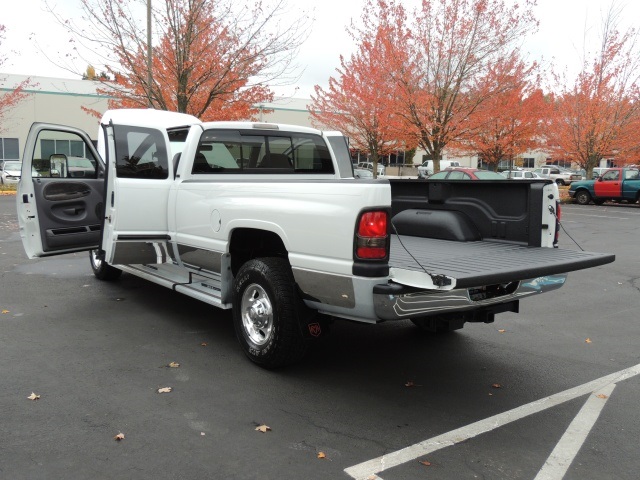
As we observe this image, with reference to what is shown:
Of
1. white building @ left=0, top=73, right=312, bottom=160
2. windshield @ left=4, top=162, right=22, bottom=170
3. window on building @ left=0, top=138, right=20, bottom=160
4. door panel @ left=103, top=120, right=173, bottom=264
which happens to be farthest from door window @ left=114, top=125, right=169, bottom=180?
window on building @ left=0, top=138, right=20, bottom=160

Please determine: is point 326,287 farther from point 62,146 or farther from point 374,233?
point 62,146

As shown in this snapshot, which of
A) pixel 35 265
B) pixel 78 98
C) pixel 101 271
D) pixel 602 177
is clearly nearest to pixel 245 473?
pixel 101 271

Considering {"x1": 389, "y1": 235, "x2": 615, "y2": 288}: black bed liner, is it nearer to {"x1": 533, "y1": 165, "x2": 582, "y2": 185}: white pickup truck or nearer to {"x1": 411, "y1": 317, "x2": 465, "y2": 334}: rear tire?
{"x1": 411, "y1": 317, "x2": 465, "y2": 334}: rear tire

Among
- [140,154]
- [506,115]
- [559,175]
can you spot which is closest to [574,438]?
[140,154]

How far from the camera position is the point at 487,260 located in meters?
4.17

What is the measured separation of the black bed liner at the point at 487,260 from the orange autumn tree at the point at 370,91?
17.6m

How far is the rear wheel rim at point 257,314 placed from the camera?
180 inches

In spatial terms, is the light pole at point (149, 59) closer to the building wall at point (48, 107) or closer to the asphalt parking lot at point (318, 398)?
the asphalt parking lot at point (318, 398)

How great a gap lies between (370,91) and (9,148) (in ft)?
97.0

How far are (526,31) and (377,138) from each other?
8.59m

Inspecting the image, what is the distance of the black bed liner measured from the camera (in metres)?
3.67

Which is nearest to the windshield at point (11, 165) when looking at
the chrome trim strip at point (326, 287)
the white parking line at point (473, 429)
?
the chrome trim strip at point (326, 287)

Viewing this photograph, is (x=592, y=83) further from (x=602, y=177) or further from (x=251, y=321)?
(x=251, y=321)

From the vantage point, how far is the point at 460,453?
337cm
